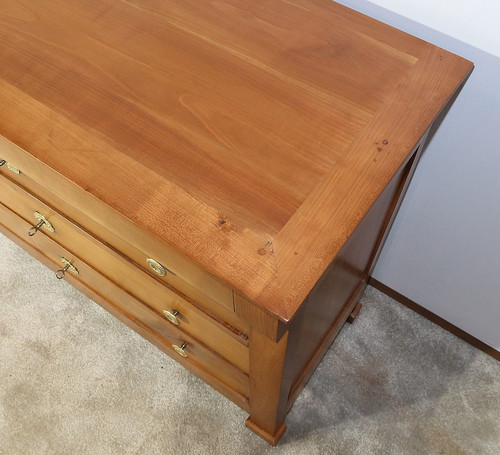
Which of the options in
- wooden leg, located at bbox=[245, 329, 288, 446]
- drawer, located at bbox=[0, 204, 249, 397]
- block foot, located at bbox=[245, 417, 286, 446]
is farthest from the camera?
block foot, located at bbox=[245, 417, 286, 446]

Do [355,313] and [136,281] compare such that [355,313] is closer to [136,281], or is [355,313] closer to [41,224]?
[136,281]

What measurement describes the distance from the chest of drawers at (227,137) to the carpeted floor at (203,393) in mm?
389

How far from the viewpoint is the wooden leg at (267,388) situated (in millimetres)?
902

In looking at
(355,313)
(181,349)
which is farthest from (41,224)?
(355,313)

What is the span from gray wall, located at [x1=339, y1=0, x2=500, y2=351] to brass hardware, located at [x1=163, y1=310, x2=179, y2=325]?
577mm

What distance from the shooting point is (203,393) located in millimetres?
1434

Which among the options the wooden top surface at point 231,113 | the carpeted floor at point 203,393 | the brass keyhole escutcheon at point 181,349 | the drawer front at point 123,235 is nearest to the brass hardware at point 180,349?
the brass keyhole escutcheon at point 181,349

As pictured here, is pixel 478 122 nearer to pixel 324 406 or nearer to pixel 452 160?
pixel 452 160

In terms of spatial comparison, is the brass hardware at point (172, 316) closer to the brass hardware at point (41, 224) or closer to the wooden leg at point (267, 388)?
the wooden leg at point (267, 388)

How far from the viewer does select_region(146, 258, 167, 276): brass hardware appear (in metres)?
0.91

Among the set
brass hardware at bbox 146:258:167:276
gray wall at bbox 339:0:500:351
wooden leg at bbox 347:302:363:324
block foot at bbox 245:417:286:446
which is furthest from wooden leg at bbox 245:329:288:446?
gray wall at bbox 339:0:500:351

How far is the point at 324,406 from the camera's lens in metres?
1.42

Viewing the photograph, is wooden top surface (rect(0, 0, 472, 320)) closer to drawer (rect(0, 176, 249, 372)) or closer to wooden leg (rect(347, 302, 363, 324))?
drawer (rect(0, 176, 249, 372))

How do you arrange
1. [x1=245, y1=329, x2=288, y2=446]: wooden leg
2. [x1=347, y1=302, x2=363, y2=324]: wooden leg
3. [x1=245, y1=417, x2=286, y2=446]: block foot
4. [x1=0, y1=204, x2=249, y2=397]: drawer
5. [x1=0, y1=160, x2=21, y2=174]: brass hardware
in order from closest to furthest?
1. [x1=245, y1=329, x2=288, y2=446]: wooden leg
2. [x1=0, y1=160, x2=21, y2=174]: brass hardware
3. [x1=0, y1=204, x2=249, y2=397]: drawer
4. [x1=245, y1=417, x2=286, y2=446]: block foot
5. [x1=347, y1=302, x2=363, y2=324]: wooden leg
